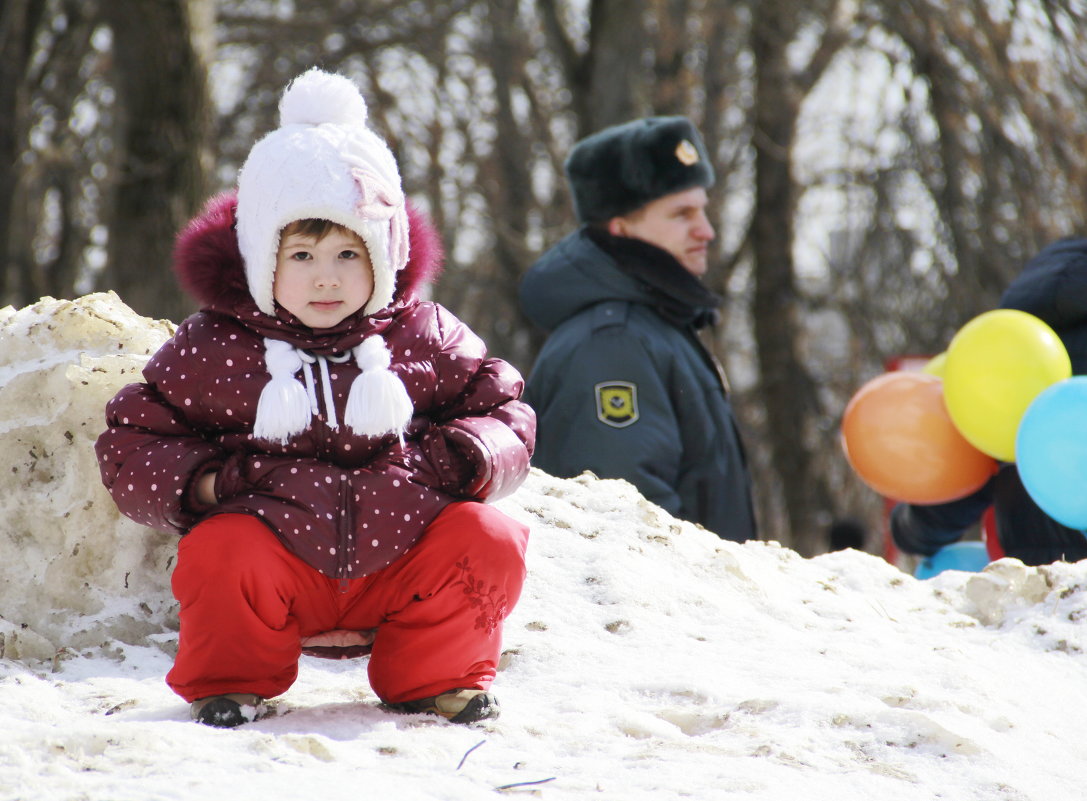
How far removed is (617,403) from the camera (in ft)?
12.2

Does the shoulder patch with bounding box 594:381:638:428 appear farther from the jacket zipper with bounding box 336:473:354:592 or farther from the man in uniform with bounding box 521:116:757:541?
the jacket zipper with bounding box 336:473:354:592

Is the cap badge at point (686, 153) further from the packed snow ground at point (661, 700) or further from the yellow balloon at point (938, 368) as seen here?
the packed snow ground at point (661, 700)

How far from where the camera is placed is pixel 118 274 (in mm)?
5828

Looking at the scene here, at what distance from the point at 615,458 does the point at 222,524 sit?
171 centimetres

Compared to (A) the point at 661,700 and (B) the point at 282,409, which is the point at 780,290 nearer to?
(A) the point at 661,700

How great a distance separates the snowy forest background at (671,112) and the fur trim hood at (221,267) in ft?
11.8

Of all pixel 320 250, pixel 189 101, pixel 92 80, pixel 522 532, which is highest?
pixel 92 80

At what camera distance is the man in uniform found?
12.2 feet

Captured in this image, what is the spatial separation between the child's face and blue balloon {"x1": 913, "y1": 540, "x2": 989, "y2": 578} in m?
2.98

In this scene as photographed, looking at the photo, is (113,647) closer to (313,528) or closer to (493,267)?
(313,528)

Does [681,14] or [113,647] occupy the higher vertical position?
[681,14]

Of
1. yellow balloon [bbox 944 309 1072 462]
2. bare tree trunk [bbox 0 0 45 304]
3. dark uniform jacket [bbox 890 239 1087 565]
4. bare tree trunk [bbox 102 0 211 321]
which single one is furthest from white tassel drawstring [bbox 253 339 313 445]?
bare tree trunk [bbox 0 0 45 304]

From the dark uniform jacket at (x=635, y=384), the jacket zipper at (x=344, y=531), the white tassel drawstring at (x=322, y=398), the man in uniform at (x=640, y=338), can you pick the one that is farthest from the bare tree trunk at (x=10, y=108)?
the jacket zipper at (x=344, y=531)

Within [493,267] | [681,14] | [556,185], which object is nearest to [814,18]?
[681,14]
